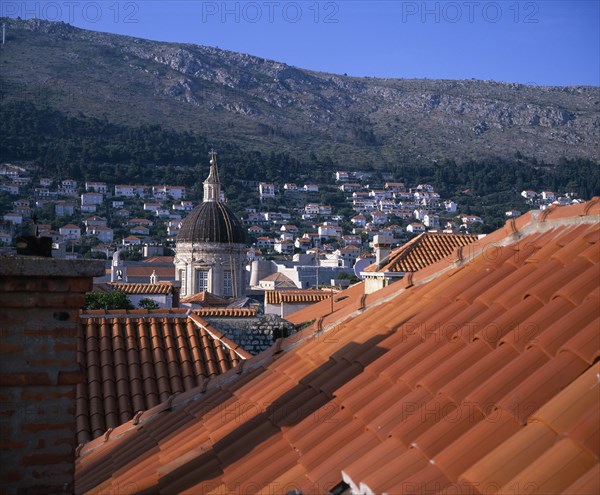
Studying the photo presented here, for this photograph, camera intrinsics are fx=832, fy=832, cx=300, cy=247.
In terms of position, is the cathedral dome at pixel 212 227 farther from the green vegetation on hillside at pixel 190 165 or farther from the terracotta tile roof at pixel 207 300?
the green vegetation on hillside at pixel 190 165

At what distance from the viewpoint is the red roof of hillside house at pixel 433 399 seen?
8.89 ft

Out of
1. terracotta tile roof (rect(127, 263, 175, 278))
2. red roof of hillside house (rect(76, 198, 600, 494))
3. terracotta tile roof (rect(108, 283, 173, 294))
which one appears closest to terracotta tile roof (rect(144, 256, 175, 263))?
terracotta tile roof (rect(127, 263, 175, 278))

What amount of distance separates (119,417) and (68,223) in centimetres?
10320

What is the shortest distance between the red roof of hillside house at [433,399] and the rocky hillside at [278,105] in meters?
147

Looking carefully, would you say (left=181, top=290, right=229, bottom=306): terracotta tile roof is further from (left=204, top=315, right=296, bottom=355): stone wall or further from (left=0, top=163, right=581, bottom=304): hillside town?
(left=204, top=315, right=296, bottom=355): stone wall

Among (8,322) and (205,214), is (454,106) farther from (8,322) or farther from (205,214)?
(8,322)

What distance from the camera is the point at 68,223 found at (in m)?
108

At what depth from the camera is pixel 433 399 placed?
352cm

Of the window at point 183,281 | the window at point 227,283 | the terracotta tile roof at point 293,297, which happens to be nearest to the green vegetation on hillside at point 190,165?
the window at point 183,281

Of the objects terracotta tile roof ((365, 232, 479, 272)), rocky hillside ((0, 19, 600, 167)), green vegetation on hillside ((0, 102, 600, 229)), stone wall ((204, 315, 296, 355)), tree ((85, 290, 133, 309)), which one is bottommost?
tree ((85, 290, 133, 309))

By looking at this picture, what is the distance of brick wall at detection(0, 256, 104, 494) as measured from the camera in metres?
3.71

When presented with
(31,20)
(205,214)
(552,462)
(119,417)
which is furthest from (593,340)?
(31,20)

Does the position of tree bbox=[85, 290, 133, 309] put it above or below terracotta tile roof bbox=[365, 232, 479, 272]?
below

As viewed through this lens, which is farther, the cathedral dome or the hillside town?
the hillside town
